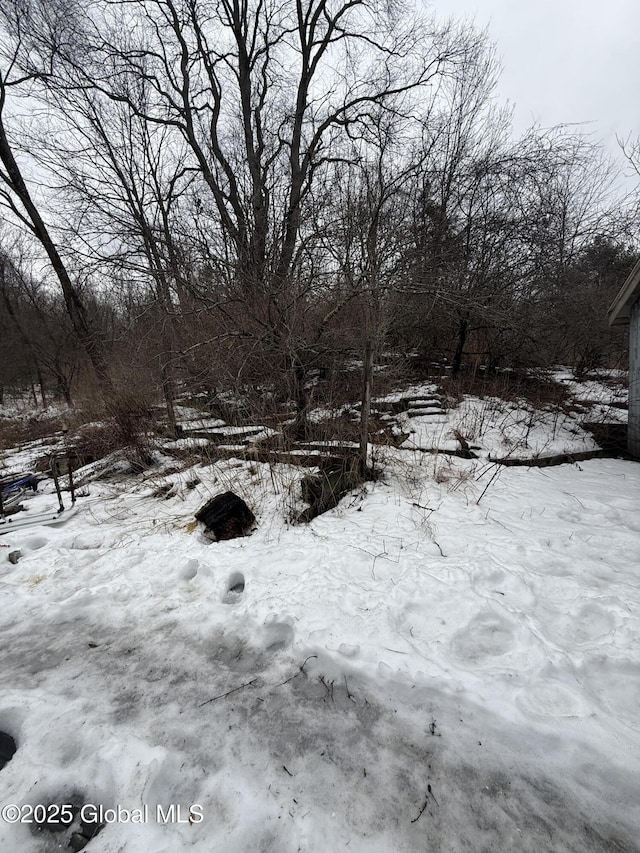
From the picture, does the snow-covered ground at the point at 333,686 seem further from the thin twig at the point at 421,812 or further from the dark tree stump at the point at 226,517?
the dark tree stump at the point at 226,517

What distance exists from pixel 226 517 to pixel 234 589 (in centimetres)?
99

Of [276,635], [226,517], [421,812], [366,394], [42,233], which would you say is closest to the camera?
[421,812]

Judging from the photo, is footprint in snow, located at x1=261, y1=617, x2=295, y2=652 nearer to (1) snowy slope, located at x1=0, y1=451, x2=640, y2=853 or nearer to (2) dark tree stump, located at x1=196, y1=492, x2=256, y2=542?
(1) snowy slope, located at x1=0, y1=451, x2=640, y2=853

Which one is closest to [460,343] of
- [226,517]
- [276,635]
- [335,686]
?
[226,517]

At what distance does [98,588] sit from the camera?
107 inches

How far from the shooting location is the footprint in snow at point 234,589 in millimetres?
2598

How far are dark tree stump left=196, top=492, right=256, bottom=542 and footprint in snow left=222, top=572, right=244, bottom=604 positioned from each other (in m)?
0.68

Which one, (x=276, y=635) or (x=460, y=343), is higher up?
(x=460, y=343)

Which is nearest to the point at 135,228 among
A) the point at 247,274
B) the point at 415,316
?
the point at 247,274

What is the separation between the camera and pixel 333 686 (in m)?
1.88

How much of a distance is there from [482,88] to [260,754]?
513 inches

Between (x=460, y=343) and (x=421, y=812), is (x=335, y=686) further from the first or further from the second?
(x=460, y=343)

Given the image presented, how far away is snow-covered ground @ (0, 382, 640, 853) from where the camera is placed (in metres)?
1.33

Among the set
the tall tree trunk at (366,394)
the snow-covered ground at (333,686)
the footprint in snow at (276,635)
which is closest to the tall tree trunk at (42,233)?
the snow-covered ground at (333,686)
